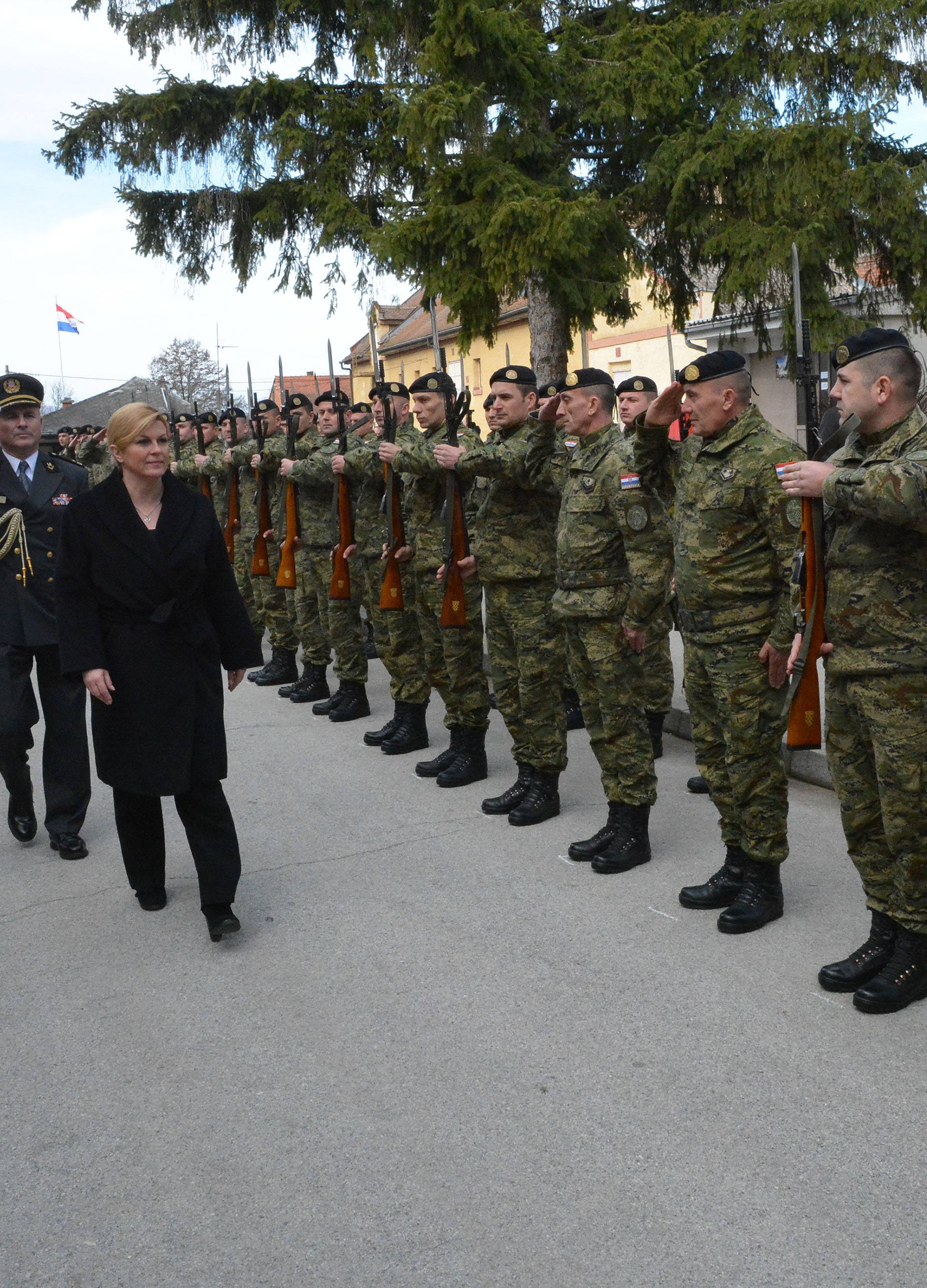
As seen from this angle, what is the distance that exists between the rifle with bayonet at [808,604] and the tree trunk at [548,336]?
31.1 feet

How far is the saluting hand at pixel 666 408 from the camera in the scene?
4691mm

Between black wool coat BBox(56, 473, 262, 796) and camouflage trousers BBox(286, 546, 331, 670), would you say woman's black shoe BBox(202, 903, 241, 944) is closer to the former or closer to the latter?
black wool coat BBox(56, 473, 262, 796)

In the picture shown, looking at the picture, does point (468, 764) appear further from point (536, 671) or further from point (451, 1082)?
point (451, 1082)

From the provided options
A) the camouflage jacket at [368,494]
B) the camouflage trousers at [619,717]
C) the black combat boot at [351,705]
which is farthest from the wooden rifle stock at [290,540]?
the camouflage trousers at [619,717]

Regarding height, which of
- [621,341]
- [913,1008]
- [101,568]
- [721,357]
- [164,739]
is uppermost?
[621,341]

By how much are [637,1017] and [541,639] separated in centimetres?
252

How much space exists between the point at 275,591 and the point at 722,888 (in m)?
6.39

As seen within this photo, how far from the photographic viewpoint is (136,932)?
480cm

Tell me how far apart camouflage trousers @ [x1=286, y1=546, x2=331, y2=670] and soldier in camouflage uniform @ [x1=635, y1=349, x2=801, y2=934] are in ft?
16.6

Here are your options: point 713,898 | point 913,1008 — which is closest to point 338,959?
point 713,898

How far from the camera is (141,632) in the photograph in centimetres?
454

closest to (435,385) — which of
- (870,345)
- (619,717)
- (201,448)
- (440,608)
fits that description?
(440,608)

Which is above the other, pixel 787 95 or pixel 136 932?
pixel 787 95

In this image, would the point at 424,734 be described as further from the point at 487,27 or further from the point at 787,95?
the point at 787,95
